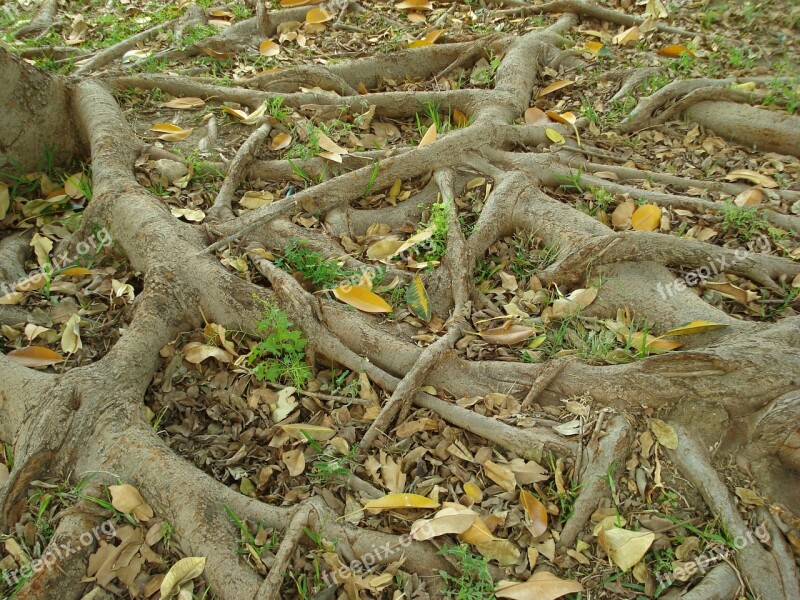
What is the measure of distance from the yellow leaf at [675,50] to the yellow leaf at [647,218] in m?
1.59

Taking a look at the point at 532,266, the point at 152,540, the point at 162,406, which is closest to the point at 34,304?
the point at 162,406

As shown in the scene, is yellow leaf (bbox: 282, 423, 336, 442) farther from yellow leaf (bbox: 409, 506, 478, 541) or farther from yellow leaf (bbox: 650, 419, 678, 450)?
yellow leaf (bbox: 650, 419, 678, 450)

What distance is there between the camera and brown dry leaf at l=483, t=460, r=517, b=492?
6.72ft

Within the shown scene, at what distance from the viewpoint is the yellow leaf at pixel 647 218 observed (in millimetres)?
2789

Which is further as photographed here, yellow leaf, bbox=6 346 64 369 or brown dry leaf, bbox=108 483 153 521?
yellow leaf, bbox=6 346 64 369

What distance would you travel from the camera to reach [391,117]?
11.8 feet

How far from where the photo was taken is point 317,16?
4324 millimetres

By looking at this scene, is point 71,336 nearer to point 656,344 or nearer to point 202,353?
point 202,353

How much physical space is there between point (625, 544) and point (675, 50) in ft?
10.3

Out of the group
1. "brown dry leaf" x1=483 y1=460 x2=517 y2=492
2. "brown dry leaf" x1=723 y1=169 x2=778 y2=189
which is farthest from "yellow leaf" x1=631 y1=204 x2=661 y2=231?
"brown dry leaf" x1=483 y1=460 x2=517 y2=492

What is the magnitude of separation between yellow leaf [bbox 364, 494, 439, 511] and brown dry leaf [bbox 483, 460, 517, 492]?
214 millimetres

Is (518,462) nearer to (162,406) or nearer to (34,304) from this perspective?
(162,406)
